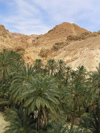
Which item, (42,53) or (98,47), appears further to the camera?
(42,53)

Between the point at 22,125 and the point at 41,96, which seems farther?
the point at 22,125

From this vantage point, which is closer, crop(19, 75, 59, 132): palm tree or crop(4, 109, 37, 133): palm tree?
crop(19, 75, 59, 132): palm tree

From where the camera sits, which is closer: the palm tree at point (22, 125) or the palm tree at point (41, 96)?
the palm tree at point (41, 96)

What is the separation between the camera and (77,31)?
12512 centimetres

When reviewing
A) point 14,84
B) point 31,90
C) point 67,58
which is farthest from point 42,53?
point 31,90

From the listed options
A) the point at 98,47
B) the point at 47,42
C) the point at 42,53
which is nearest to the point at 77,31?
the point at 47,42

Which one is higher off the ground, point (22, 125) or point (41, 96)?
point (41, 96)

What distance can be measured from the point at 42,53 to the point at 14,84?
6064 centimetres

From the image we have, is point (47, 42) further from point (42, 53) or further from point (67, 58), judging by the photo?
point (67, 58)

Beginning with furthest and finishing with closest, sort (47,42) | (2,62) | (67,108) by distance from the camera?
(47,42) < (67,108) < (2,62)

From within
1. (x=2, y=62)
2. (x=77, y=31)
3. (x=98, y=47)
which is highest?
(x=77, y=31)

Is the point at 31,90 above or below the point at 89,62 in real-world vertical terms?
below

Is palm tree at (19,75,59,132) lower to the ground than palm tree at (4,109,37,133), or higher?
higher

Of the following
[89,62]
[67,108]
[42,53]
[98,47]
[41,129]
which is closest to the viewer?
[41,129]
